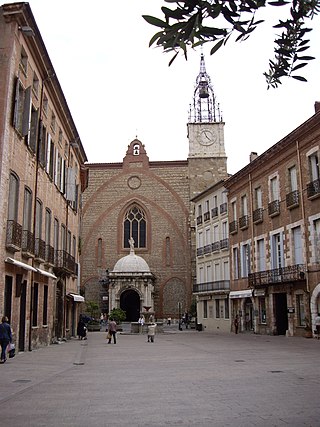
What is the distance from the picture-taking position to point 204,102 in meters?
59.4

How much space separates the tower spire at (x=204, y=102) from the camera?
58.0 metres

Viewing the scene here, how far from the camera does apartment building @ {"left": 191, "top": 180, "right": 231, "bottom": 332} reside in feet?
132

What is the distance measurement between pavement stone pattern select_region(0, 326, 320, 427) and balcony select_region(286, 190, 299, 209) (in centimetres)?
1219

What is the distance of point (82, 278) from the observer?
54875 mm

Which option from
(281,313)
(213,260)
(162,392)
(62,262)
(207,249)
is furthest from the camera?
(207,249)

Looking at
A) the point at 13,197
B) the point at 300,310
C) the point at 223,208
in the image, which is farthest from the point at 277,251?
the point at 13,197

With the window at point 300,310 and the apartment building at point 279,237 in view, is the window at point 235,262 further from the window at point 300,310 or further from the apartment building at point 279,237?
the window at point 300,310

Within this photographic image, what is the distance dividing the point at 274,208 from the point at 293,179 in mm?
2394

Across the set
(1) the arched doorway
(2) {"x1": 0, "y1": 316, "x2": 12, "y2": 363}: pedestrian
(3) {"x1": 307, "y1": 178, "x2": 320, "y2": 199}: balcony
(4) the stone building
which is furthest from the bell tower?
(2) {"x1": 0, "y1": 316, "x2": 12, "y2": 363}: pedestrian

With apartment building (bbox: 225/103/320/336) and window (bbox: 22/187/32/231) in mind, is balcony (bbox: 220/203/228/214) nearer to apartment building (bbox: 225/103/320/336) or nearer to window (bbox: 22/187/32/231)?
apartment building (bbox: 225/103/320/336)

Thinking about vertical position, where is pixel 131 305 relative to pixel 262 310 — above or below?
above

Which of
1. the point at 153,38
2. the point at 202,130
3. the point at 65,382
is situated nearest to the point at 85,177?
the point at 202,130

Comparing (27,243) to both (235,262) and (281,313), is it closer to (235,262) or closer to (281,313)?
(281,313)

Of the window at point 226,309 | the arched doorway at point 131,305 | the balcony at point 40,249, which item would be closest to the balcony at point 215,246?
the window at point 226,309
